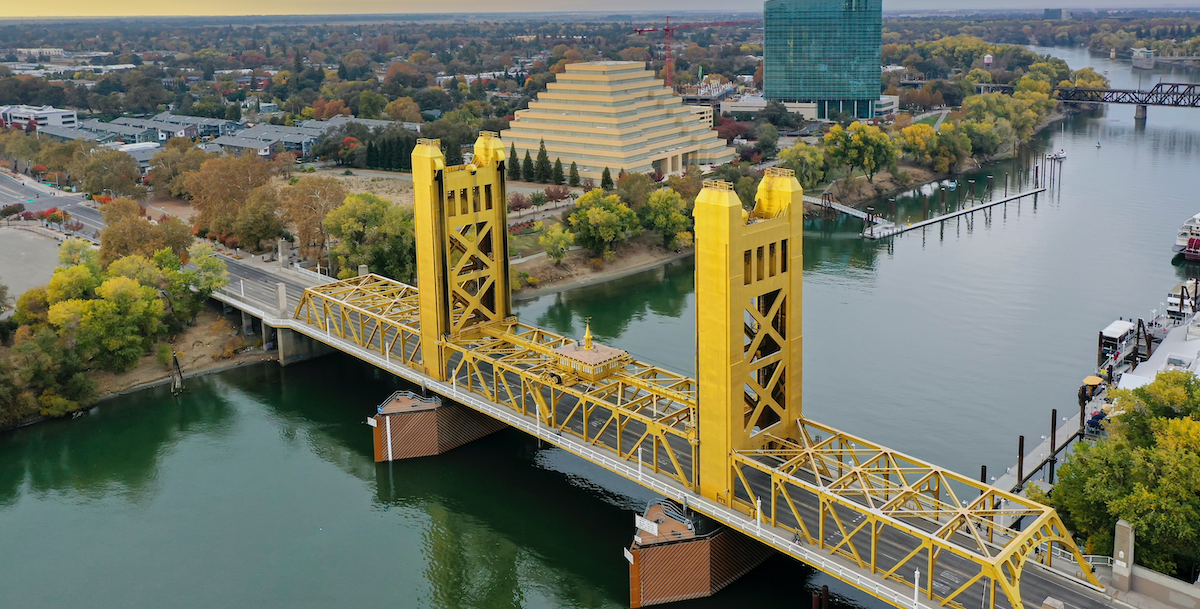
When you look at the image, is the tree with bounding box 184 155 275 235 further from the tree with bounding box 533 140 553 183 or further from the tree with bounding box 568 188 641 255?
the tree with bounding box 533 140 553 183

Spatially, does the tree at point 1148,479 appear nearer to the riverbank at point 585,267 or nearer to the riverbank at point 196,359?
the riverbank at point 196,359

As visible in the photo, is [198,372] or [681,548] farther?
[198,372]

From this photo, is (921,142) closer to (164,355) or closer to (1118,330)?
(1118,330)

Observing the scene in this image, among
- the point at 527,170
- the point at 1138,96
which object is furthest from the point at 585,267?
the point at 1138,96

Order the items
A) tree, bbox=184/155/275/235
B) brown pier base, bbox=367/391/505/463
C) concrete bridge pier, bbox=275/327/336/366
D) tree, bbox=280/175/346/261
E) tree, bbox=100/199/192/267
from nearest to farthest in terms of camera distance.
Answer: brown pier base, bbox=367/391/505/463 < concrete bridge pier, bbox=275/327/336/366 < tree, bbox=100/199/192/267 < tree, bbox=280/175/346/261 < tree, bbox=184/155/275/235

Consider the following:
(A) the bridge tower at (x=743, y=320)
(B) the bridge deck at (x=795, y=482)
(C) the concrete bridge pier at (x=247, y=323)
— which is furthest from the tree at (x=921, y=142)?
(A) the bridge tower at (x=743, y=320)

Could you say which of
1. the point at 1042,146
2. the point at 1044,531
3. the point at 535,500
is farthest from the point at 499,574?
the point at 1042,146

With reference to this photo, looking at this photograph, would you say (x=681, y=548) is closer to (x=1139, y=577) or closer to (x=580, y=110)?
(x=1139, y=577)

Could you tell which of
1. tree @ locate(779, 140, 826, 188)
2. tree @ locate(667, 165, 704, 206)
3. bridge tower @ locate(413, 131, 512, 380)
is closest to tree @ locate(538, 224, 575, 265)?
tree @ locate(667, 165, 704, 206)
